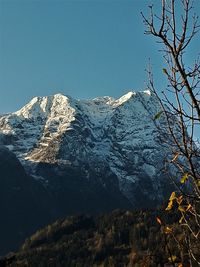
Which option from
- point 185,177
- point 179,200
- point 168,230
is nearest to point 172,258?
point 168,230

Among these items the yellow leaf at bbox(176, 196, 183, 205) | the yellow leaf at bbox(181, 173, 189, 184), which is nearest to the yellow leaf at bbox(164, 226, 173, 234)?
the yellow leaf at bbox(176, 196, 183, 205)

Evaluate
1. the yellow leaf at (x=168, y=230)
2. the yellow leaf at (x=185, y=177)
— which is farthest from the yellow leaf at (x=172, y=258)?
the yellow leaf at (x=185, y=177)

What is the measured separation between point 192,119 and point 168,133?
75 centimetres

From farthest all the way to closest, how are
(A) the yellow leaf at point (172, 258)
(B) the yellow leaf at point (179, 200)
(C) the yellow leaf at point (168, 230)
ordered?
(B) the yellow leaf at point (179, 200) < (C) the yellow leaf at point (168, 230) < (A) the yellow leaf at point (172, 258)

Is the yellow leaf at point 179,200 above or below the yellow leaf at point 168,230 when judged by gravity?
above

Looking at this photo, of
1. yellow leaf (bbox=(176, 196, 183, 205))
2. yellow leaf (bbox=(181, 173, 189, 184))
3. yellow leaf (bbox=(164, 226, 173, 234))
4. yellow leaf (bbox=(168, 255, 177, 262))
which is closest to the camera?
yellow leaf (bbox=(168, 255, 177, 262))

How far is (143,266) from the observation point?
9.93 metres

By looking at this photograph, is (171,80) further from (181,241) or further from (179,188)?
(181,241)

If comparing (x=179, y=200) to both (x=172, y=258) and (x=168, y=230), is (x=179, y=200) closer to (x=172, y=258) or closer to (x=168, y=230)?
(x=168, y=230)

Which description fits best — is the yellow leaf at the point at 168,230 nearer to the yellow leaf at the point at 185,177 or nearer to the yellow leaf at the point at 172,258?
the yellow leaf at the point at 172,258

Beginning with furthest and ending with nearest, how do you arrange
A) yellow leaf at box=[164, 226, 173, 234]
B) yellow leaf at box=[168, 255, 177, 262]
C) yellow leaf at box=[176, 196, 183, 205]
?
yellow leaf at box=[176, 196, 183, 205] → yellow leaf at box=[164, 226, 173, 234] → yellow leaf at box=[168, 255, 177, 262]

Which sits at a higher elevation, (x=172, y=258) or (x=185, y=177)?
(x=185, y=177)

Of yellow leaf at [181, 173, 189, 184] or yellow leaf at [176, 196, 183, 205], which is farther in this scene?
yellow leaf at [176, 196, 183, 205]

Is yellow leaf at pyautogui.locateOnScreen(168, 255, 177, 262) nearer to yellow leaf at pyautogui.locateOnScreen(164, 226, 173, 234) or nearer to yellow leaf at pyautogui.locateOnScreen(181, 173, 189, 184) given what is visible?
yellow leaf at pyautogui.locateOnScreen(164, 226, 173, 234)
